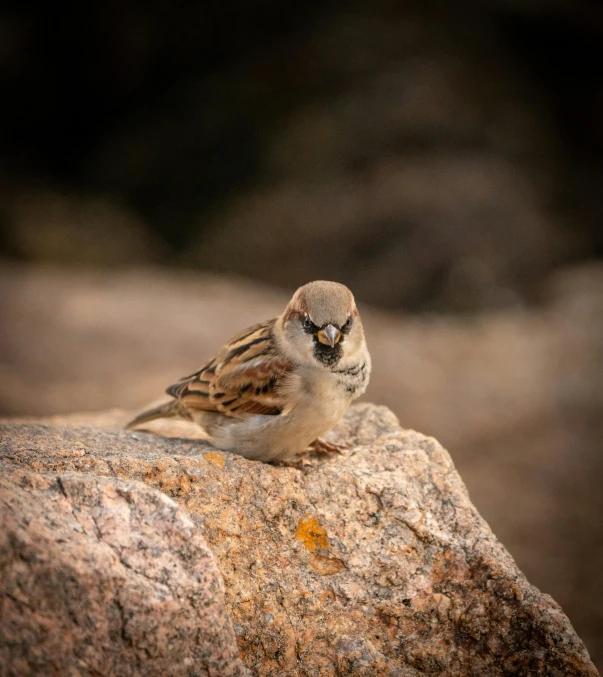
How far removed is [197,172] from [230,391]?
6886 mm

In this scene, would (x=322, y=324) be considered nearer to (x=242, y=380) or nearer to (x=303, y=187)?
(x=242, y=380)

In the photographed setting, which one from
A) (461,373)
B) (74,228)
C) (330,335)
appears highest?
(74,228)

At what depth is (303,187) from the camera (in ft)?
29.0


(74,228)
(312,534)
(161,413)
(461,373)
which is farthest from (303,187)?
(312,534)

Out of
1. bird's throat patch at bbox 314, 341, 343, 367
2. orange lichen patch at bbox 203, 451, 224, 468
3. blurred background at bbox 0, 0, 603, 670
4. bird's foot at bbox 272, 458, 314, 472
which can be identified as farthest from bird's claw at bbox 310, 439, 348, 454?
blurred background at bbox 0, 0, 603, 670

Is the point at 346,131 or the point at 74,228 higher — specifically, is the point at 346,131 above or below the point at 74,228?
above

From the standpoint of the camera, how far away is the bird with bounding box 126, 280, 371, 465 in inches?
106

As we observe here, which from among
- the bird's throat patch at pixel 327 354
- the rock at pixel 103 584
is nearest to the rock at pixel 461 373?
the bird's throat patch at pixel 327 354

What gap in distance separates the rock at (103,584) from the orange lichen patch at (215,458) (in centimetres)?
55

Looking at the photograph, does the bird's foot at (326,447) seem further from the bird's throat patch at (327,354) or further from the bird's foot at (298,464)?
the bird's throat patch at (327,354)

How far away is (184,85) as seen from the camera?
9344 millimetres

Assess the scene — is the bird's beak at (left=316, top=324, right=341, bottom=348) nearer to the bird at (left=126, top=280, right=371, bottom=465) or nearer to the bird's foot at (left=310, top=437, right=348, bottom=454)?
the bird at (left=126, top=280, right=371, bottom=465)

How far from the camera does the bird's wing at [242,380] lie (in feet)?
9.21

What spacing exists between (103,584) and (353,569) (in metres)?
0.86
